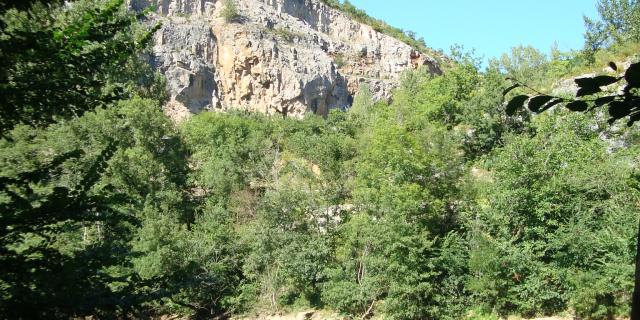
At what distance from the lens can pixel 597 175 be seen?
2103cm

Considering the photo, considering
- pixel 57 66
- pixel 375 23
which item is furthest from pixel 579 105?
pixel 375 23

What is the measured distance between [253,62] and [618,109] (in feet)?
192

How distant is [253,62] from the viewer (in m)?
59.0

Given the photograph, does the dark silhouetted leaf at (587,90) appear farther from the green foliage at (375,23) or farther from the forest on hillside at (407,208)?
the green foliage at (375,23)

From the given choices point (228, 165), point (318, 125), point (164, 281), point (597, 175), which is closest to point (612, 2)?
point (597, 175)

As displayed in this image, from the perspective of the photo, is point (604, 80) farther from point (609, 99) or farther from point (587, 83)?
point (609, 99)

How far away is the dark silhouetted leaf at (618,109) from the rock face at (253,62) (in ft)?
176

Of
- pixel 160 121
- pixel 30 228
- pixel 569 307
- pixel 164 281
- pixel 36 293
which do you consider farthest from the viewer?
pixel 160 121

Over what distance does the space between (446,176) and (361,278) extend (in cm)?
635

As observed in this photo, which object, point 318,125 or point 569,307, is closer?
point 569,307

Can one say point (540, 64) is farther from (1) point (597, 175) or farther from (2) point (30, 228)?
(2) point (30, 228)

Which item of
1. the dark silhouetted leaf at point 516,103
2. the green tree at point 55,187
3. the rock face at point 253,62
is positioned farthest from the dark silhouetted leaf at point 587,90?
the rock face at point 253,62

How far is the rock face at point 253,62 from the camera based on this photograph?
181ft

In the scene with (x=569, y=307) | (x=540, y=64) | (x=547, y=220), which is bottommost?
(x=569, y=307)
